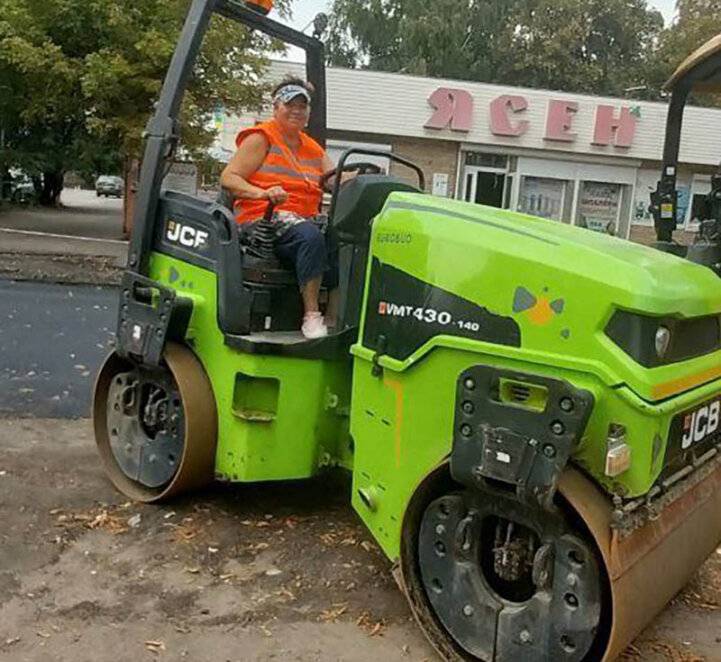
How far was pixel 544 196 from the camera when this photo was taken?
2469 cm

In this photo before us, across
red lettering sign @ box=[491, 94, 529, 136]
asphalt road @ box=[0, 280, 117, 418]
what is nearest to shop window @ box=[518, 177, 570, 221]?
red lettering sign @ box=[491, 94, 529, 136]

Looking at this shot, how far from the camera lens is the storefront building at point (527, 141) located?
22578mm

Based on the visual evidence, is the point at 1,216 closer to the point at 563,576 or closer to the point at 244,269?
the point at 244,269

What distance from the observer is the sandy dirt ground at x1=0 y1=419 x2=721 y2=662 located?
3203mm

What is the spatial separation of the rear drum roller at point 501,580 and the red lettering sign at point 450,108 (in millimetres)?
20563

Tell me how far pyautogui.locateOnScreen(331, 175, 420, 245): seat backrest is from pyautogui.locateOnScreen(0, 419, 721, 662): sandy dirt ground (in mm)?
1341

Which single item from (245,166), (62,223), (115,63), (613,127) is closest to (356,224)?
(245,166)

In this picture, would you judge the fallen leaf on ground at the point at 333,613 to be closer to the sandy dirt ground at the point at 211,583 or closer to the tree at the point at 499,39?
the sandy dirt ground at the point at 211,583

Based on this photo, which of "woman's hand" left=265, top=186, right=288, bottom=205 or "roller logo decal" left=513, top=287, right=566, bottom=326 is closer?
"roller logo decal" left=513, top=287, right=566, bottom=326

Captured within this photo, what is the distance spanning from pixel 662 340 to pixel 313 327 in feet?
5.29

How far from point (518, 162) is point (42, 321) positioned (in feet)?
56.6

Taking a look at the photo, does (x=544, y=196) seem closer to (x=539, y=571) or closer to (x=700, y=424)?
(x=700, y=424)

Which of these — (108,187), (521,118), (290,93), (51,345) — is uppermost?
(521,118)

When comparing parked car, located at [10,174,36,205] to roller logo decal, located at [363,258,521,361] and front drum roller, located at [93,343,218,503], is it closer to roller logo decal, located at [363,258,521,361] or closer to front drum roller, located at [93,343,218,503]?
front drum roller, located at [93,343,218,503]
